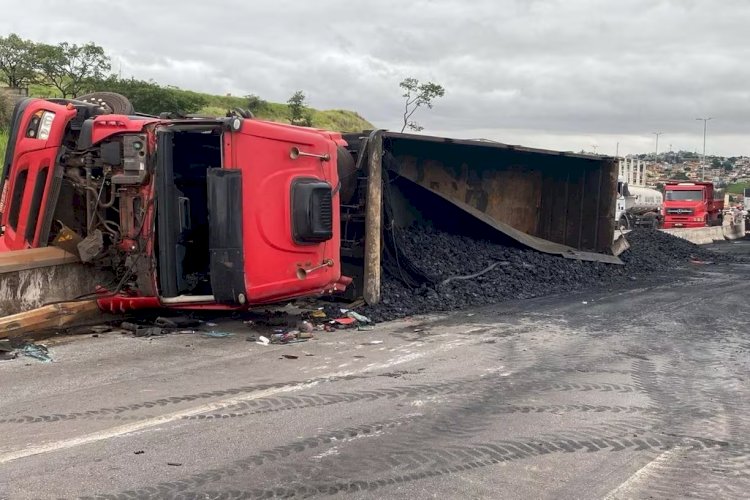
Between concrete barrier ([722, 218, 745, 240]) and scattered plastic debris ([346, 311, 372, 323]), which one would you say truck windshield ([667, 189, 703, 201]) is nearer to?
concrete barrier ([722, 218, 745, 240])

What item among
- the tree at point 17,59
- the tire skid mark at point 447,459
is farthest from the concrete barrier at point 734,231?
the tree at point 17,59

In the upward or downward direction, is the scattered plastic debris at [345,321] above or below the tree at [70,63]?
below

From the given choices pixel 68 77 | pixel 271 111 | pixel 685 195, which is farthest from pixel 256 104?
pixel 685 195

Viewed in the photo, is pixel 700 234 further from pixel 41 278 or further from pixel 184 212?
pixel 41 278

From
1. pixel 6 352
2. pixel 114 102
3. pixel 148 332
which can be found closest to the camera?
pixel 6 352

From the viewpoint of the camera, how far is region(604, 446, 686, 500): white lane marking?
3.36m

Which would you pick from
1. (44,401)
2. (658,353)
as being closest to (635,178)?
(658,353)

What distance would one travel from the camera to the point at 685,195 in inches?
1278

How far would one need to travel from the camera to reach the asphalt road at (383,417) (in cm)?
342

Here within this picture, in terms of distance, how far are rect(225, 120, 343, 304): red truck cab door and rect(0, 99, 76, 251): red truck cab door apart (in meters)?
1.67

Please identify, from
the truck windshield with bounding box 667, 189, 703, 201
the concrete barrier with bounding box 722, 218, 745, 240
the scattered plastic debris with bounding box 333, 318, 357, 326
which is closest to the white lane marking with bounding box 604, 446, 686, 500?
the scattered plastic debris with bounding box 333, 318, 357, 326

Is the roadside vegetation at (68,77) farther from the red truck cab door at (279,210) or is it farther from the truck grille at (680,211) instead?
the red truck cab door at (279,210)

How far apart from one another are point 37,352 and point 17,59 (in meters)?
38.8

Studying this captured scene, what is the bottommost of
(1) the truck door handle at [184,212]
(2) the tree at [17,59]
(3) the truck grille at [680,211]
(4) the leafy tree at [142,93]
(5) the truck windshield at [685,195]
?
(3) the truck grille at [680,211]
